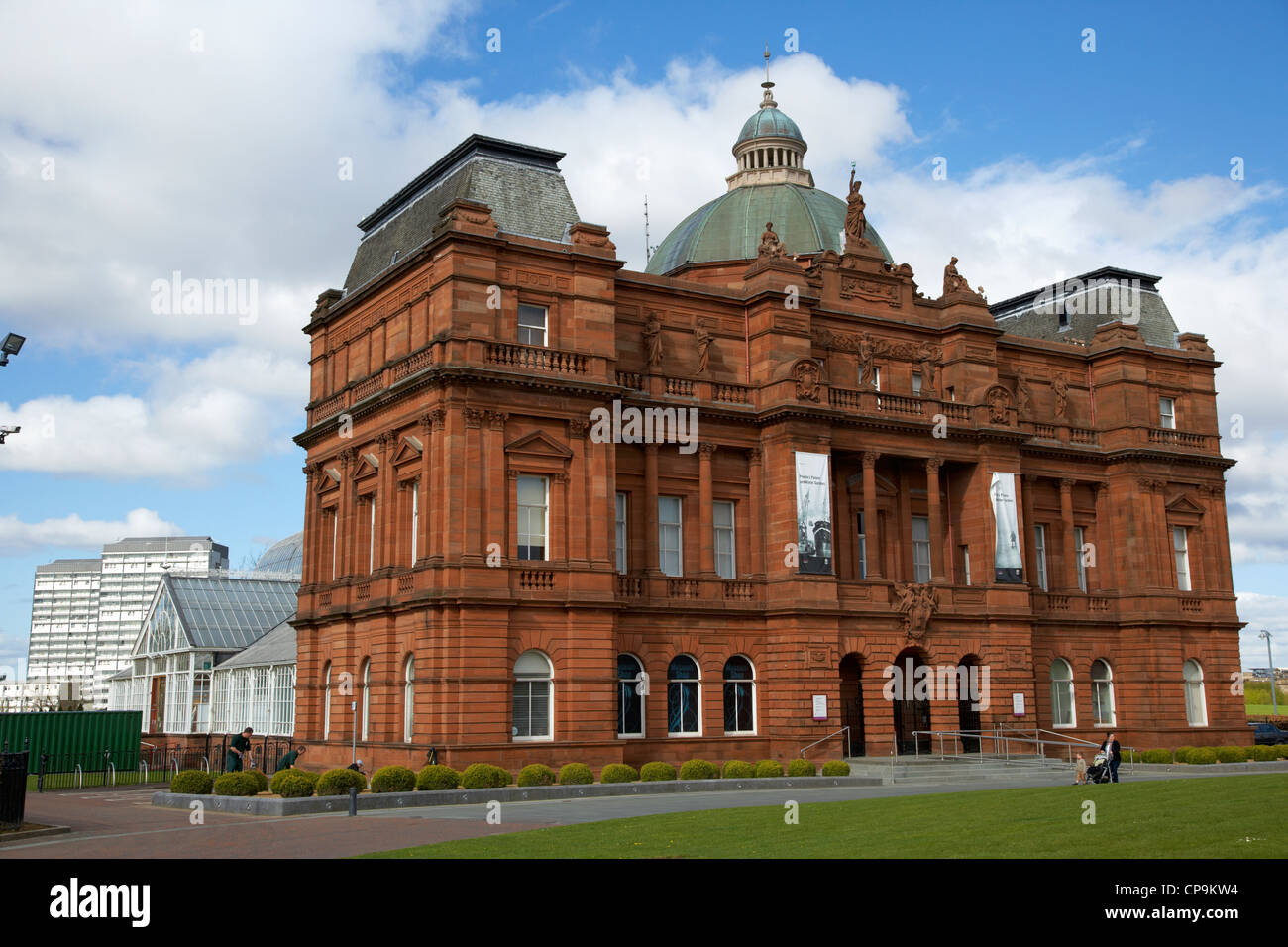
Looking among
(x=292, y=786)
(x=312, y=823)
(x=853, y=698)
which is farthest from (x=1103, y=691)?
(x=312, y=823)

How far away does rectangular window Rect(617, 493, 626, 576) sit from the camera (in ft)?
143

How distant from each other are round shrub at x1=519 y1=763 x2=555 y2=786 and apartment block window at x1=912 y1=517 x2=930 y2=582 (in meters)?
21.6

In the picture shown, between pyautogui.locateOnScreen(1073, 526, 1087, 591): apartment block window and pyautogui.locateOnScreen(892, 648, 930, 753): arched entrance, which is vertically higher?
pyautogui.locateOnScreen(1073, 526, 1087, 591): apartment block window

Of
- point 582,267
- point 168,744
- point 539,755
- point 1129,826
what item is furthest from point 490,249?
point 168,744

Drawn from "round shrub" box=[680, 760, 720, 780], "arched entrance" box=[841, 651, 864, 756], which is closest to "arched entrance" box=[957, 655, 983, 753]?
"arched entrance" box=[841, 651, 864, 756]

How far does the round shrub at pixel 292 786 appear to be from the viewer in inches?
1161

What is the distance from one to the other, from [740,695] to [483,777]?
13969 millimetres

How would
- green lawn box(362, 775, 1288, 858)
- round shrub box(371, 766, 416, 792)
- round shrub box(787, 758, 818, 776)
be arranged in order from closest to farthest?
green lawn box(362, 775, 1288, 858)
round shrub box(371, 766, 416, 792)
round shrub box(787, 758, 818, 776)

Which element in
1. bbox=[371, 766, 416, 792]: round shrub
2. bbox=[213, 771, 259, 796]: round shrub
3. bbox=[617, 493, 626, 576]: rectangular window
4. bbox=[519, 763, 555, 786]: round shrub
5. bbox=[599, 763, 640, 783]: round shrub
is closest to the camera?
bbox=[213, 771, 259, 796]: round shrub

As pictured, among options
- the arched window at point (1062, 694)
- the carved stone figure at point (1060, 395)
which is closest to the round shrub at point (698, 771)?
the arched window at point (1062, 694)

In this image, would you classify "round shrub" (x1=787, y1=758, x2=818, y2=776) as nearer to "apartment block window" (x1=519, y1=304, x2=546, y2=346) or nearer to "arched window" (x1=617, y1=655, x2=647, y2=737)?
"arched window" (x1=617, y1=655, x2=647, y2=737)

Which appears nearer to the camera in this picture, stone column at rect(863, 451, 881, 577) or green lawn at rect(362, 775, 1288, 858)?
green lawn at rect(362, 775, 1288, 858)

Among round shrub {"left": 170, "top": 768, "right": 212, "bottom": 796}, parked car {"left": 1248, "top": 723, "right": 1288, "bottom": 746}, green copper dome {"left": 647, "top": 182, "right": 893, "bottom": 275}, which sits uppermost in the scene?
green copper dome {"left": 647, "top": 182, "right": 893, "bottom": 275}

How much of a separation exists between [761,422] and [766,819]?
78.8ft
